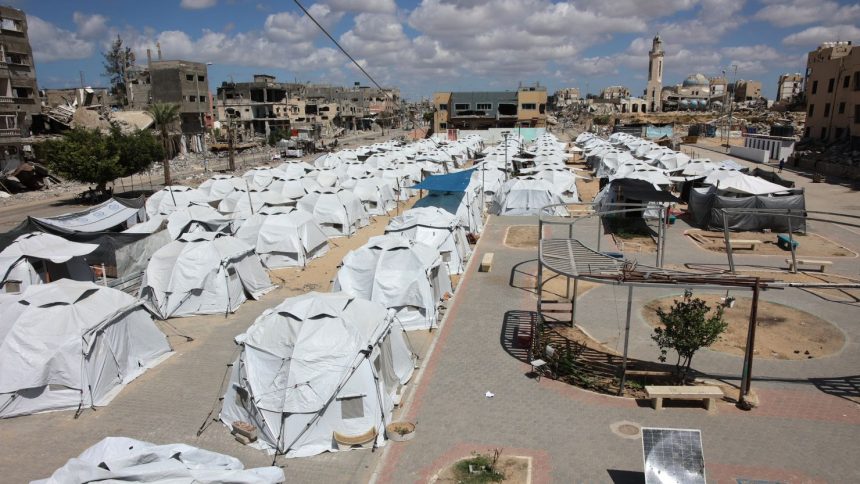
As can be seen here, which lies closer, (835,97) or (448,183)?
(448,183)

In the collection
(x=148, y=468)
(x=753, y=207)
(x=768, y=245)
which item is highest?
(x=753, y=207)

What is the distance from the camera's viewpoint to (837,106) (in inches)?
1870

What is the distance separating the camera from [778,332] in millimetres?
13023

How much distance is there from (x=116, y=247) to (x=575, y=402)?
1503cm

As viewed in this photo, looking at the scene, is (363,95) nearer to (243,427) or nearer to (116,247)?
(116,247)

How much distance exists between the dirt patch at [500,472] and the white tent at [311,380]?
1477 mm

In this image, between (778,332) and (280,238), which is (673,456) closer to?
(778,332)

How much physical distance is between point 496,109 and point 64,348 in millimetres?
82097

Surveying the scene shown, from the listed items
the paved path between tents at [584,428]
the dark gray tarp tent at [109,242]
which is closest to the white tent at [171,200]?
the dark gray tarp tent at [109,242]

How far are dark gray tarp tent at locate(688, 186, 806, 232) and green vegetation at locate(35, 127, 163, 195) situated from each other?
33.2 metres

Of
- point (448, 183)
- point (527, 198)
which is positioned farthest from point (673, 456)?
point (527, 198)

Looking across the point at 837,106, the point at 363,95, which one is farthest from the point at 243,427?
the point at 363,95

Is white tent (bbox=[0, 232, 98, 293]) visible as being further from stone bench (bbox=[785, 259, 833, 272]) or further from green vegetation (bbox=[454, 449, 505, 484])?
stone bench (bbox=[785, 259, 833, 272])

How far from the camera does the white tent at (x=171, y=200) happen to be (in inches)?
1030
